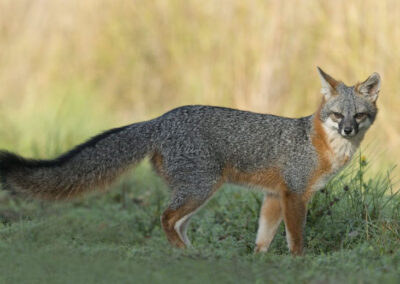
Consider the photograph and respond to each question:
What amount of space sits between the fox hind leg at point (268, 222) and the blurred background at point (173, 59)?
99.8 inches

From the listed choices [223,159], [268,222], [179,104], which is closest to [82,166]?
[223,159]

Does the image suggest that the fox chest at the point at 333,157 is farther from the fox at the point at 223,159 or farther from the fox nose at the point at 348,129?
the fox nose at the point at 348,129

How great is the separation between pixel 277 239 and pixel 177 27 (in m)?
6.39

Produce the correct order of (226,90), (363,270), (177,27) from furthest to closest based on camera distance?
(177,27) → (226,90) → (363,270)

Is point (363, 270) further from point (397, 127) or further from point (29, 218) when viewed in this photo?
point (397, 127)

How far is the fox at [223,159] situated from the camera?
5961 mm

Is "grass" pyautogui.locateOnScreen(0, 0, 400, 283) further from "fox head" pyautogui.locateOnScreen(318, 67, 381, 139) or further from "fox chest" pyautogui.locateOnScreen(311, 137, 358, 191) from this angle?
"fox head" pyautogui.locateOnScreen(318, 67, 381, 139)

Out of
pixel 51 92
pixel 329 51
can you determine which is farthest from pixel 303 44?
pixel 51 92

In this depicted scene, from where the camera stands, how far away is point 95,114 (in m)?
11.8

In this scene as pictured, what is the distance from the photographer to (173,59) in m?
12.4

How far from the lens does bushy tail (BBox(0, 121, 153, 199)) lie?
5848 millimetres

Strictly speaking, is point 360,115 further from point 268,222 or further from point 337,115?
point 268,222

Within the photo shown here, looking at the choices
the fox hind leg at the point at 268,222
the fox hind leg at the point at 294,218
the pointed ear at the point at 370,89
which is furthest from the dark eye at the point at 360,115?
the fox hind leg at the point at 268,222

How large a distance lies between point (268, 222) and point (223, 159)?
27.5 inches
